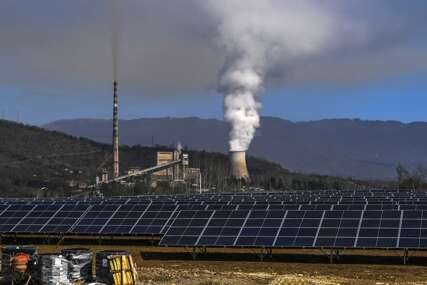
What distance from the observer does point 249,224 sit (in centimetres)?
3519

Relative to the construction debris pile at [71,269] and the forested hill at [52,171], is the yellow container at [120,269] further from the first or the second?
the forested hill at [52,171]

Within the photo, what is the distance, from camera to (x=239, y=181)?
5226 inches

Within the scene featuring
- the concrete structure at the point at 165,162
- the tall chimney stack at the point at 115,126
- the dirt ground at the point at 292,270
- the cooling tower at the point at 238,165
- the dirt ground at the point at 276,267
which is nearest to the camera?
the dirt ground at the point at 292,270

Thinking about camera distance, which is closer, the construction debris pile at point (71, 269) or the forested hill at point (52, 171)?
the construction debris pile at point (71, 269)

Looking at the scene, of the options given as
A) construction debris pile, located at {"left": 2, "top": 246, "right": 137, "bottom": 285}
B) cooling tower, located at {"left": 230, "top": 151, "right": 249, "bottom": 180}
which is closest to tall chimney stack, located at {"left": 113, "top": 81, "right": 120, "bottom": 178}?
cooling tower, located at {"left": 230, "top": 151, "right": 249, "bottom": 180}

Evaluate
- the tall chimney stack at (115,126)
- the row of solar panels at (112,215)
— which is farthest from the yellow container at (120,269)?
the tall chimney stack at (115,126)

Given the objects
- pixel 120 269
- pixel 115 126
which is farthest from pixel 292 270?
pixel 115 126

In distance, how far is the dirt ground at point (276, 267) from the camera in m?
25.4

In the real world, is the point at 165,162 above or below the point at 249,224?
above

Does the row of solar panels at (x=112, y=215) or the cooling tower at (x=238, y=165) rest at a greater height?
the cooling tower at (x=238, y=165)

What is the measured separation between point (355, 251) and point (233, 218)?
7114mm

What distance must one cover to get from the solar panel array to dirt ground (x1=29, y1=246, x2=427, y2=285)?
1130 mm

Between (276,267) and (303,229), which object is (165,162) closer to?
(303,229)

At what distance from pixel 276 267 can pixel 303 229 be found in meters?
3.03
